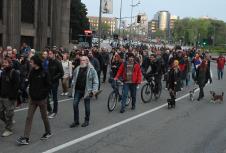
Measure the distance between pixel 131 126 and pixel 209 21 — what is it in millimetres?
166510

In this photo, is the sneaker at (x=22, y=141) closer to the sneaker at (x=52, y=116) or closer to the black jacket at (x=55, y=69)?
the sneaker at (x=52, y=116)

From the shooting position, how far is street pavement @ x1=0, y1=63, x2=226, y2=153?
901 centimetres

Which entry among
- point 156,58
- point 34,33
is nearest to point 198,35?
point 34,33

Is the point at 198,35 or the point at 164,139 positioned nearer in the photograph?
the point at 164,139

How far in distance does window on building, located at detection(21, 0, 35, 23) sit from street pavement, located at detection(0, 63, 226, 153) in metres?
22.9

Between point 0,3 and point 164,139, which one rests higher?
point 0,3

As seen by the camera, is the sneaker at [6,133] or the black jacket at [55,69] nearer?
the sneaker at [6,133]

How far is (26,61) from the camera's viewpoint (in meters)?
14.8

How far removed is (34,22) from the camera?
38.8 metres

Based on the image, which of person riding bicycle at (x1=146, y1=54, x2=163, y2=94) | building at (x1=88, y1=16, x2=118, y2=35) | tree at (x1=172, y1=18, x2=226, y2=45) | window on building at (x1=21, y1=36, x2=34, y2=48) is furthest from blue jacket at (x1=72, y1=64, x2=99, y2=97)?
tree at (x1=172, y1=18, x2=226, y2=45)

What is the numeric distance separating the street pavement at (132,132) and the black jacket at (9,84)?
85cm

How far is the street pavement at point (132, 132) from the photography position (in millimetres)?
9008

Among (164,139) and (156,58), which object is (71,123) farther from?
(156,58)

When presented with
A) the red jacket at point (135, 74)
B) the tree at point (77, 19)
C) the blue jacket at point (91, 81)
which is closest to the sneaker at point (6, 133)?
the blue jacket at point (91, 81)
